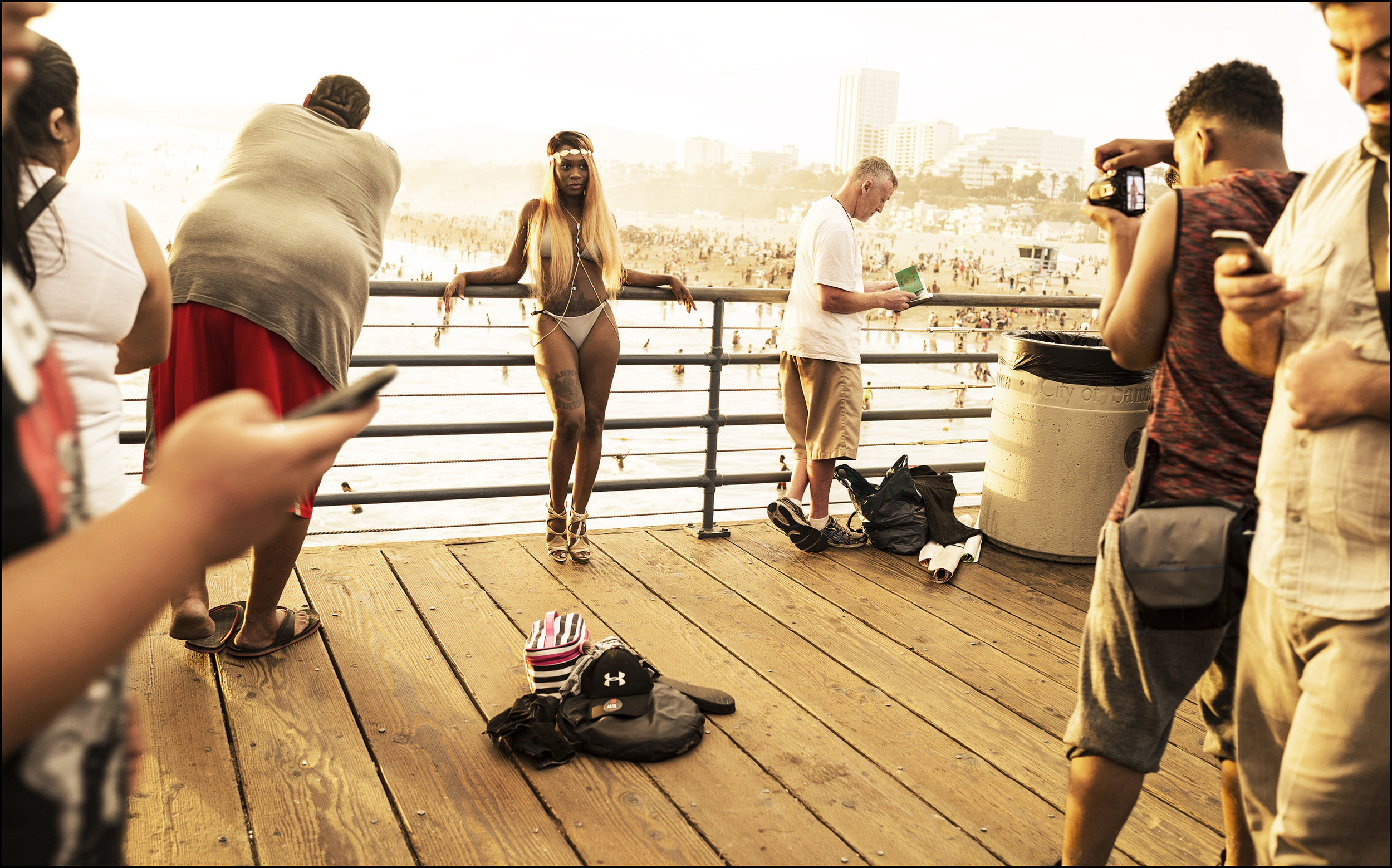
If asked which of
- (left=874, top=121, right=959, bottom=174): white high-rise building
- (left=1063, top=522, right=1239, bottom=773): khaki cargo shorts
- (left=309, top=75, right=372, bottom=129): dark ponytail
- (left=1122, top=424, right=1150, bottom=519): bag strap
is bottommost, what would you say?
(left=1063, top=522, right=1239, bottom=773): khaki cargo shorts

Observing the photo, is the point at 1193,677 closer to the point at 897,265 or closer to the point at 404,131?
the point at 897,265

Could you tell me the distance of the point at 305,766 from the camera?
2279mm

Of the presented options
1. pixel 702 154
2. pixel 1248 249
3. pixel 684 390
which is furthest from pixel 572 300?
pixel 702 154

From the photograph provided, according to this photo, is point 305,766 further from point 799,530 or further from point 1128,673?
→ point 799,530

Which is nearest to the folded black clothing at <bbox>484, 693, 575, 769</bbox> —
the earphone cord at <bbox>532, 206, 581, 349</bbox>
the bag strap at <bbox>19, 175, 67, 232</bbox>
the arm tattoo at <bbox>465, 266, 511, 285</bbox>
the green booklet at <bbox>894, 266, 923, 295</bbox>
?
the bag strap at <bbox>19, 175, 67, 232</bbox>

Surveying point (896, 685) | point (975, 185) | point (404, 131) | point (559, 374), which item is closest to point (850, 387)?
point (559, 374)

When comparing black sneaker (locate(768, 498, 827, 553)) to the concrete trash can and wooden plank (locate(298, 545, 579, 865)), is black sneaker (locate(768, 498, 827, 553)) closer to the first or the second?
the concrete trash can

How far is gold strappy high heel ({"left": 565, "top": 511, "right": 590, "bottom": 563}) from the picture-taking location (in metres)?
3.81

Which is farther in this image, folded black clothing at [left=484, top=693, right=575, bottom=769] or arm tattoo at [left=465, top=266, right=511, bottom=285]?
arm tattoo at [left=465, top=266, right=511, bottom=285]

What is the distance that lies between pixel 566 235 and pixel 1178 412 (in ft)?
8.35

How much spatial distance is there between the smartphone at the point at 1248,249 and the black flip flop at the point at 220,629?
2.79 meters

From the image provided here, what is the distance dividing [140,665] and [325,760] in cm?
85

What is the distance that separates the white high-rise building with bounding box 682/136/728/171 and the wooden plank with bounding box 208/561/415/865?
30.0 metres

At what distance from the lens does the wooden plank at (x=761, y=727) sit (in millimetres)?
2100
